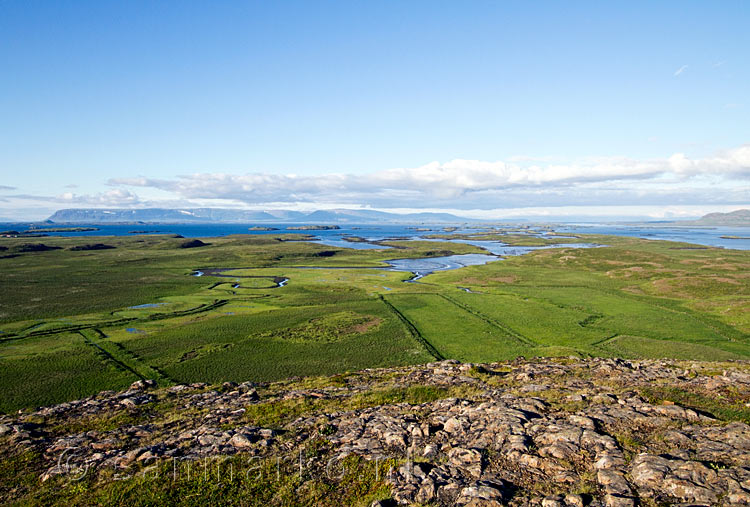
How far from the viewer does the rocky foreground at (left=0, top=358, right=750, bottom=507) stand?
17.2m

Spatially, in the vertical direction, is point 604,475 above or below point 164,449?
above

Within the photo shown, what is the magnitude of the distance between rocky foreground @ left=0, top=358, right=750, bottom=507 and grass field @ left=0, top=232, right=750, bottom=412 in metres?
16.2

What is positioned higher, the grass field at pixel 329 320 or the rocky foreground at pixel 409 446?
the rocky foreground at pixel 409 446

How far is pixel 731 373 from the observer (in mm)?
30844

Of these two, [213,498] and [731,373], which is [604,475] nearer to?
[213,498]

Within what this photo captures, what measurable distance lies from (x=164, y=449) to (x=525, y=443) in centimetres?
2090

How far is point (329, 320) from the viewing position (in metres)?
69.2

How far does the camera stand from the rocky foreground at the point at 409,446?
56.4ft

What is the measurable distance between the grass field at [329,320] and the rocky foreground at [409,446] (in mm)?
16235

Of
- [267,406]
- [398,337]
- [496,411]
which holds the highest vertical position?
[496,411]

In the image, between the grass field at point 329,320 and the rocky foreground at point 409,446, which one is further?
the grass field at point 329,320

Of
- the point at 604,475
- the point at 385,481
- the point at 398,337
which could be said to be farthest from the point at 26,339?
the point at 604,475

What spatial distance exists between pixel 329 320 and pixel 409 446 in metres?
48.6

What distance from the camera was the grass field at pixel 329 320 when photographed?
47.8 m
